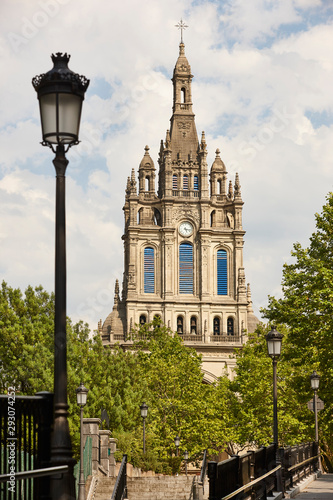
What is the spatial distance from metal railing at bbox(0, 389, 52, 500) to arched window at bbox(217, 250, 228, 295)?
9256 centimetres

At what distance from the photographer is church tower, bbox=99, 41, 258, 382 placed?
3826 inches

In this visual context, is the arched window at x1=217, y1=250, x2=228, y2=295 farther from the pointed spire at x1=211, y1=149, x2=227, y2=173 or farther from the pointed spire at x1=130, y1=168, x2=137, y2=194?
the pointed spire at x1=130, y1=168, x2=137, y2=194

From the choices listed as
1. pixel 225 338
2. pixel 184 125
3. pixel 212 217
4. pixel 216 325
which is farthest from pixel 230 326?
pixel 184 125

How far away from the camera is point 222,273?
102 meters

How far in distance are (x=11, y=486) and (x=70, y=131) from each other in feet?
11.6

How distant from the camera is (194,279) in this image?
99.9 m

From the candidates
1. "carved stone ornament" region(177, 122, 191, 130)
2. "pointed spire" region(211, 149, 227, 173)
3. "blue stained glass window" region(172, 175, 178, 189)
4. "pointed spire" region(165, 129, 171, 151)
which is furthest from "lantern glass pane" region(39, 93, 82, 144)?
"carved stone ornament" region(177, 122, 191, 130)

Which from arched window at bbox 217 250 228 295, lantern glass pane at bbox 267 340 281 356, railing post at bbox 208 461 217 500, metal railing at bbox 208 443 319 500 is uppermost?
arched window at bbox 217 250 228 295

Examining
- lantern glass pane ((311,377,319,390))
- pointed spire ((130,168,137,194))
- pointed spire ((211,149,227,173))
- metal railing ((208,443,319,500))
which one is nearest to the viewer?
metal railing ((208,443,319,500))

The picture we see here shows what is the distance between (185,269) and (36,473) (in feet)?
306

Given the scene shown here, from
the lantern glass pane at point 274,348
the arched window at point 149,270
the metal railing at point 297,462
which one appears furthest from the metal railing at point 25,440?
the arched window at point 149,270

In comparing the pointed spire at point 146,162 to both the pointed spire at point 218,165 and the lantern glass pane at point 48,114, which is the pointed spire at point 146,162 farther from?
the lantern glass pane at point 48,114

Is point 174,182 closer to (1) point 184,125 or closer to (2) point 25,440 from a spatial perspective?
(1) point 184,125

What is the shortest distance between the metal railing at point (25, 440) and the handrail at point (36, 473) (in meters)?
0.47
